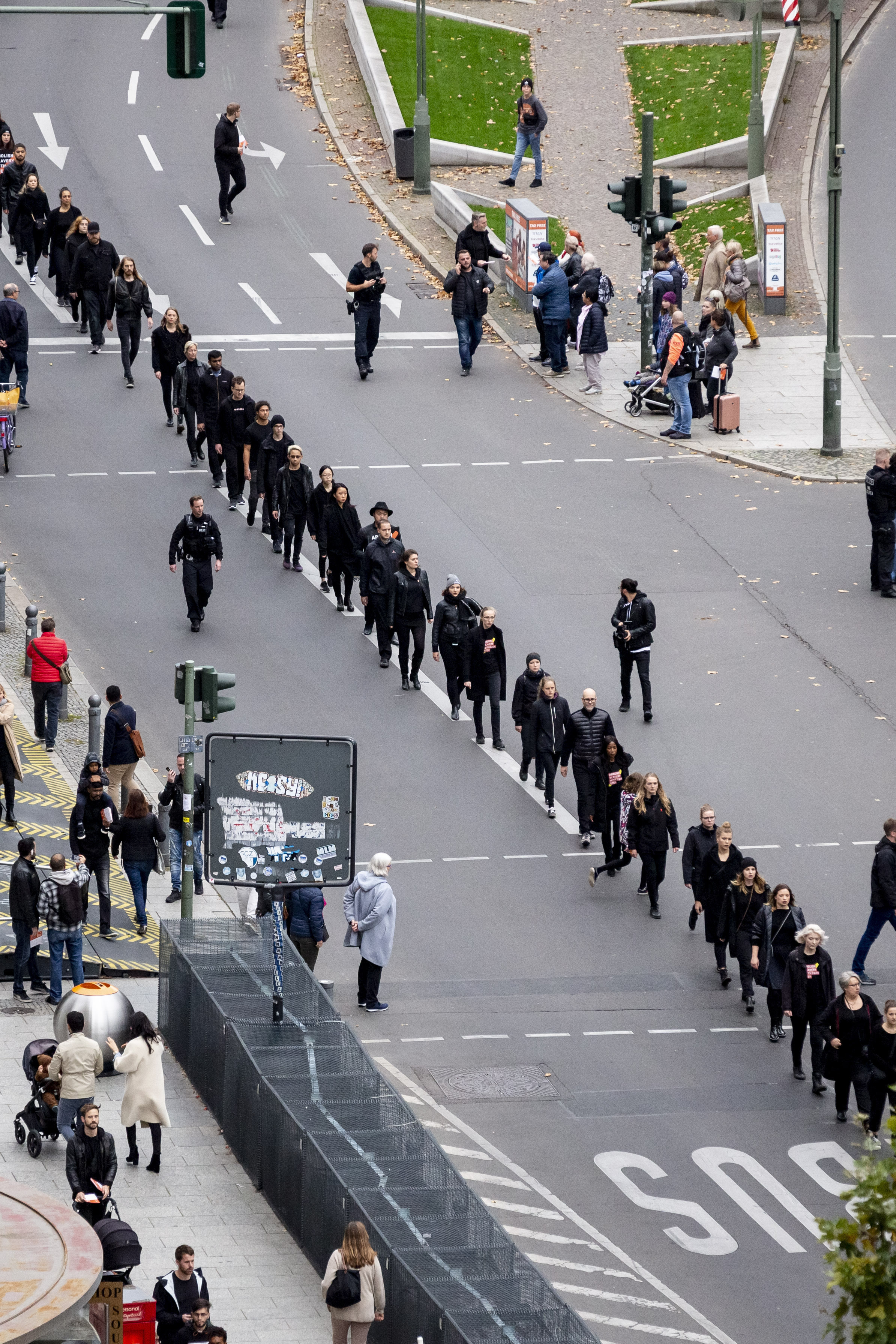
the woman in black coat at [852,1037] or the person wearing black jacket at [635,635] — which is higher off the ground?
the person wearing black jacket at [635,635]

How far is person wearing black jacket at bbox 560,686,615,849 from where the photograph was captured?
22.3 meters

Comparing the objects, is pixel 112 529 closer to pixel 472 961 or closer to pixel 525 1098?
pixel 472 961

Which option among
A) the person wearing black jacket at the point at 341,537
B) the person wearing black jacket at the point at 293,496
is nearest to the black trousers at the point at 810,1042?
the person wearing black jacket at the point at 341,537

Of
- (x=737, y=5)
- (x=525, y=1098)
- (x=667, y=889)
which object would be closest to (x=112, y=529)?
(x=667, y=889)

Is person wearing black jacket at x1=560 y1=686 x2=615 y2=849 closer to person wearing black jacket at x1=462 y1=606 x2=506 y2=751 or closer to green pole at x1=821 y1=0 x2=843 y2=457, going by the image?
person wearing black jacket at x1=462 y1=606 x2=506 y2=751

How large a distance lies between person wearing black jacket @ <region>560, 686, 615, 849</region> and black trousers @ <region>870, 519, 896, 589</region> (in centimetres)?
603

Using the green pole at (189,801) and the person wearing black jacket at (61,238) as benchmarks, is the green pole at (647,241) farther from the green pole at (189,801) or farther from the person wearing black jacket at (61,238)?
the green pole at (189,801)

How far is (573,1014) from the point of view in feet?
64.3

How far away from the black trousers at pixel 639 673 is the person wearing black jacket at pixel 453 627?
1.61 m

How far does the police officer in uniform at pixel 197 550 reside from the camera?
85.6 ft

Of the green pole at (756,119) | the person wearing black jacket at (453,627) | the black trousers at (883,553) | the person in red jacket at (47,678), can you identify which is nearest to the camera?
the person in red jacket at (47,678)

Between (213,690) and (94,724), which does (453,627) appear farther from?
(213,690)

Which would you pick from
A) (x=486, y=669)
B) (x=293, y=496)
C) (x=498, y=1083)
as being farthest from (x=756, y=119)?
(x=498, y=1083)

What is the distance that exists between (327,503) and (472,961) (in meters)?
8.02
